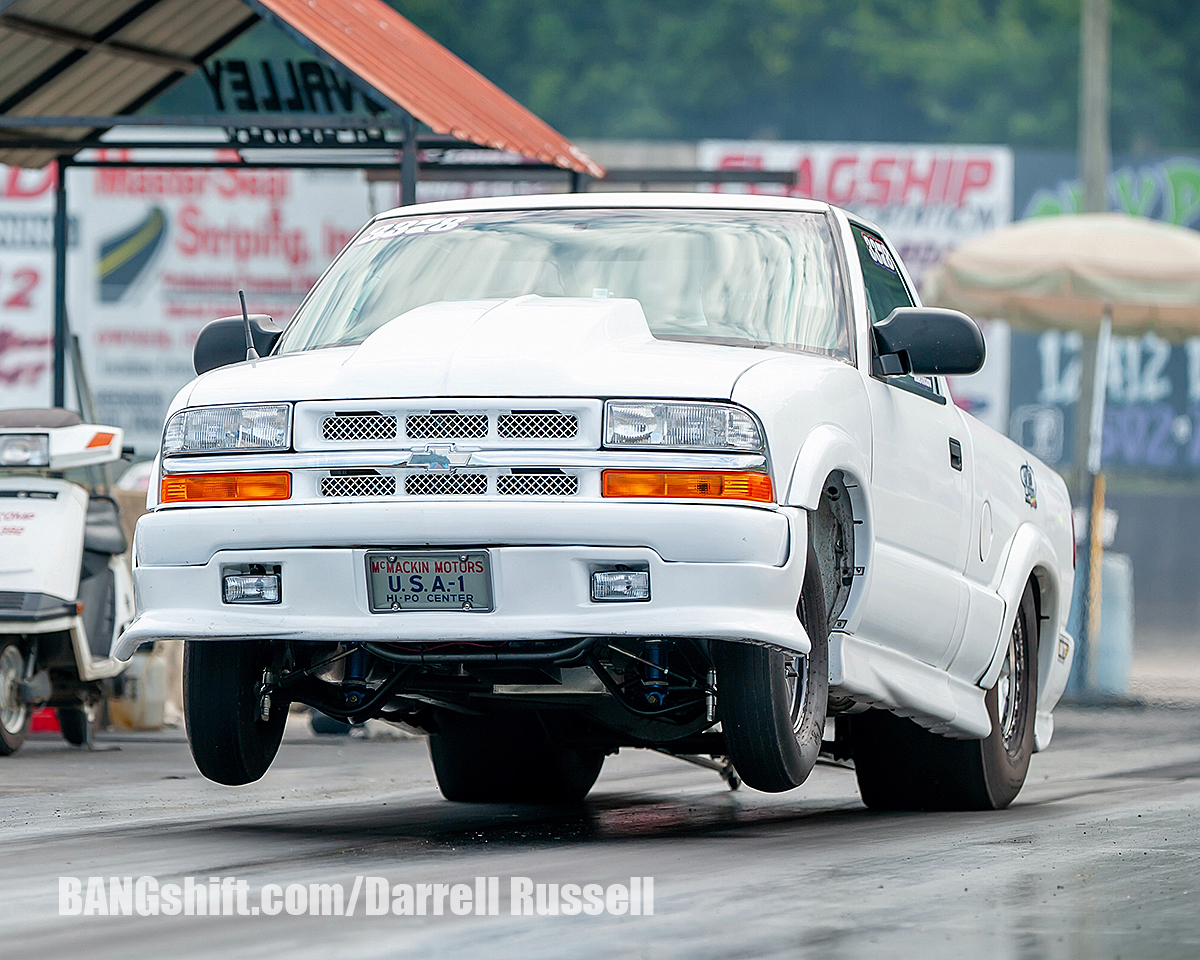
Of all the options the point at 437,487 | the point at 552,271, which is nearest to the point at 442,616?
the point at 437,487

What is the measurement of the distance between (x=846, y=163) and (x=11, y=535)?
18.9m

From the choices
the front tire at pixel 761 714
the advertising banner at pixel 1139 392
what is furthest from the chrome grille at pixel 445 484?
the advertising banner at pixel 1139 392

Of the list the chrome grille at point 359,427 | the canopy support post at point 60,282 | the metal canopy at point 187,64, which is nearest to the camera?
the chrome grille at point 359,427

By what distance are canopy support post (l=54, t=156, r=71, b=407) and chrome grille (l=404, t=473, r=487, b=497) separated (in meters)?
7.45

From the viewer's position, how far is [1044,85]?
41.3m

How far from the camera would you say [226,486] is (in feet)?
20.4

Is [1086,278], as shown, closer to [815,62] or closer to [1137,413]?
[1137,413]

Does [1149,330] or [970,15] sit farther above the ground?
[970,15]

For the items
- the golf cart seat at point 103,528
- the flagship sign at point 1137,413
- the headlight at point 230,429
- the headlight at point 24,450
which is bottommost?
the flagship sign at point 1137,413

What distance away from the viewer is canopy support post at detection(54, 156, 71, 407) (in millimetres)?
13117

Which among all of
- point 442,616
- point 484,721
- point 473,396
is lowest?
point 484,721

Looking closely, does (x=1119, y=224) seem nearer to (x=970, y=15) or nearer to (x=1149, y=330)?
(x=1149, y=330)

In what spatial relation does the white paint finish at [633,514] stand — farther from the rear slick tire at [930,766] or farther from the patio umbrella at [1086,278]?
the patio umbrella at [1086,278]

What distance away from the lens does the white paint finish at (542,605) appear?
19.3 ft
